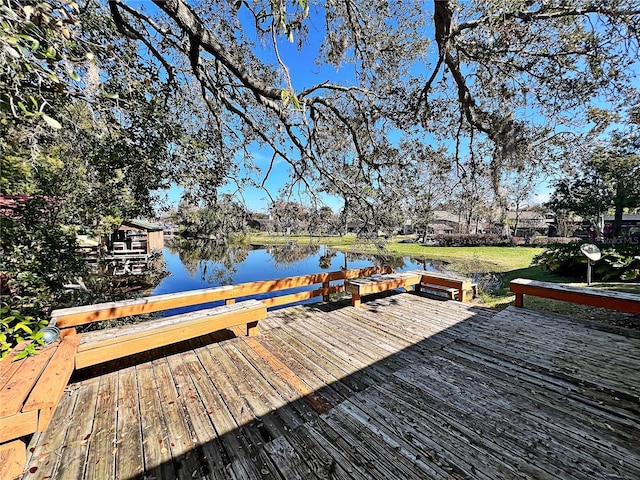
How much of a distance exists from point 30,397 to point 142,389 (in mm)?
977

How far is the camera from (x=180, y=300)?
3.46 m

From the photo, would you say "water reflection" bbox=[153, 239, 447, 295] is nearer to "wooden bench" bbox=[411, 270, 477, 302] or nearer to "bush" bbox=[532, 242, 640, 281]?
"wooden bench" bbox=[411, 270, 477, 302]

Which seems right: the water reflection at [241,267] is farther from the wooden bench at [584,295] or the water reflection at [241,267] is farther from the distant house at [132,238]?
the wooden bench at [584,295]

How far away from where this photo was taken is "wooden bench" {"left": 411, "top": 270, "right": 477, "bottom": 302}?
17.0 ft

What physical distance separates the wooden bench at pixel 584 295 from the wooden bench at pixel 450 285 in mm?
794

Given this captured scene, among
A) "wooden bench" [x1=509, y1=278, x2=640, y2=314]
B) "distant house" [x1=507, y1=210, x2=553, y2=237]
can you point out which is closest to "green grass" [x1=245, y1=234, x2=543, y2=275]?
"wooden bench" [x1=509, y1=278, x2=640, y2=314]

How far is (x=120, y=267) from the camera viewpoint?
13.5 meters

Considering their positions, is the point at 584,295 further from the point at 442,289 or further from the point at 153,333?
the point at 153,333

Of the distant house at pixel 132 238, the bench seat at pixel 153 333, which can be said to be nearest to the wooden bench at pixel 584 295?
the bench seat at pixel 153 333

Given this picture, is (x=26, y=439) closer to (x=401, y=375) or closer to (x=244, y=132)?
(x=401, y=375)

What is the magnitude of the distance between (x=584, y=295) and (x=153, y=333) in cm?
560

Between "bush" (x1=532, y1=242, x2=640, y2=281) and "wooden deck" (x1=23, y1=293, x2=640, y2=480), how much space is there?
4929 millimetres

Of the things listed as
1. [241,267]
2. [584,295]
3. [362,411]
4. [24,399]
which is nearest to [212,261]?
[241,267]

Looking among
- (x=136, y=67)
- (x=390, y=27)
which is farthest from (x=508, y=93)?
(x=136, y=67)
